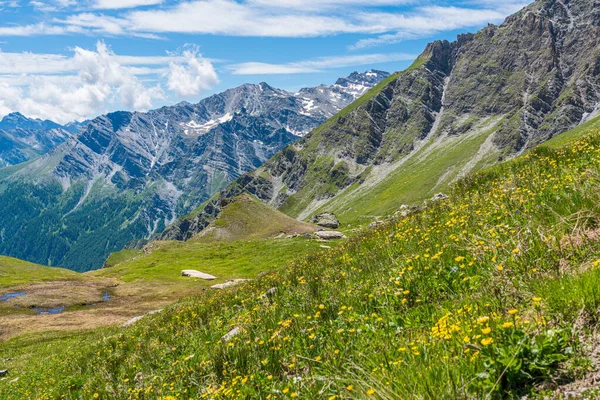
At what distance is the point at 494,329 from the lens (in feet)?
15.0

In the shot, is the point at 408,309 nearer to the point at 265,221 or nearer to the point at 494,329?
the point at 494,329

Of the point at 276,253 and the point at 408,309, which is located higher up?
the point at 408,309

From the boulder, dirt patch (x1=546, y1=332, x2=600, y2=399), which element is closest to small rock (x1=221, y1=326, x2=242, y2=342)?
dirt patch (x1=546, y1=332, x2=600, y2=399)

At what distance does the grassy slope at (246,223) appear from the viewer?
116m

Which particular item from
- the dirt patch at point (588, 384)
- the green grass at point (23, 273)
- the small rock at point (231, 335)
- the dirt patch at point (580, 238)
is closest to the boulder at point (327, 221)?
the green grass at point (23, 273)

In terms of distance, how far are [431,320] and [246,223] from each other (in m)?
118

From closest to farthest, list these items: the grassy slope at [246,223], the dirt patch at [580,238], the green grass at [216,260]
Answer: the dirt patch at [580,238] → the green grass at [216,260] → the grassy slope at [246,223]

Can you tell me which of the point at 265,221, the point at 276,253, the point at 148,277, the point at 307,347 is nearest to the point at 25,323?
the point at 148,277

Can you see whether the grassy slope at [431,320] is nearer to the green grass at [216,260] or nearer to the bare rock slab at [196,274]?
the green grass at [216,260]

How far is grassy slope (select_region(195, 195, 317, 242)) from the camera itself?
116375mm

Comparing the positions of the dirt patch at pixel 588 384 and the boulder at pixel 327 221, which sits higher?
the dirt patch at pixel 588 384

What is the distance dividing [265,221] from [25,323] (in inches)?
3013

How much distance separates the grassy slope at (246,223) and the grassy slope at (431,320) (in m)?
101

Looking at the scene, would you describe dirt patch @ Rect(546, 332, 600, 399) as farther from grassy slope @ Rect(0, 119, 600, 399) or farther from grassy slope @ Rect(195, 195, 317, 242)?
grassy slope @ Rect(195, 195, 317, 242)
